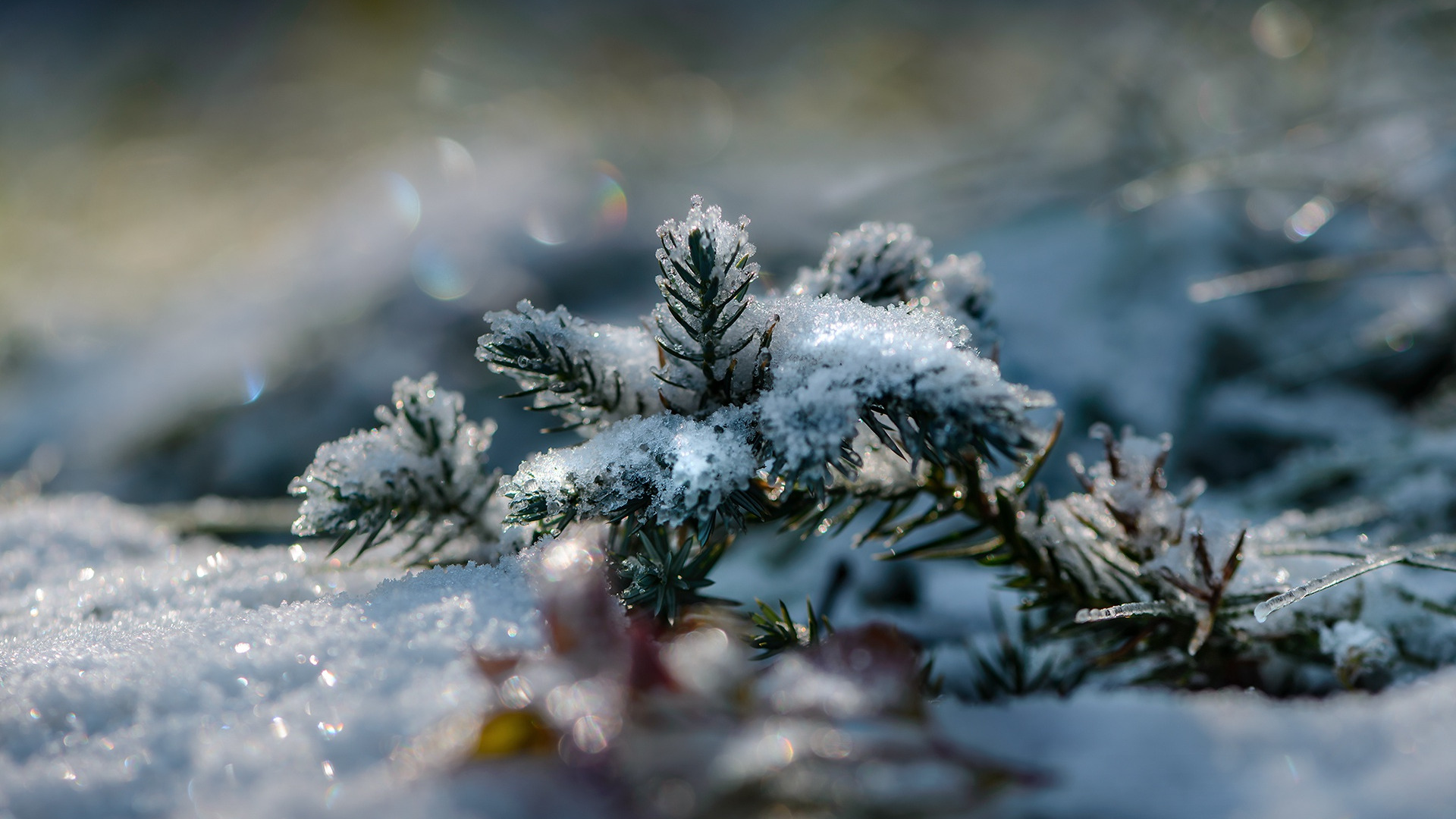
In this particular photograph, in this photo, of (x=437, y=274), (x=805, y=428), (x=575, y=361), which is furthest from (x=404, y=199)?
(x=805, y=428)

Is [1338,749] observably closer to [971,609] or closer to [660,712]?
[660,712]

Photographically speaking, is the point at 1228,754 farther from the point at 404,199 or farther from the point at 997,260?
the point at 404,199

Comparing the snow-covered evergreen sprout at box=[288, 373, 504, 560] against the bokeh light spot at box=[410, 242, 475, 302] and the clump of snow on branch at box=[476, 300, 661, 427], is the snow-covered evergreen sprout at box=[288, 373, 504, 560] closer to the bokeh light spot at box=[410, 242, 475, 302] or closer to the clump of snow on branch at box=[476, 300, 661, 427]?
the clump of snow on branch at box=[476, 300, 661, 427]

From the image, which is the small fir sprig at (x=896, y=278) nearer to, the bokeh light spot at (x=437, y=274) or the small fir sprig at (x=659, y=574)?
the small fir sprig at (x=659, y=574)

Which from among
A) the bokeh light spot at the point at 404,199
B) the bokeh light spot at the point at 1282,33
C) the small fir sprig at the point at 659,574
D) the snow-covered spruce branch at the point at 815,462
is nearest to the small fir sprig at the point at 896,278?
the snow-covered spruce branch at the point at 815,462

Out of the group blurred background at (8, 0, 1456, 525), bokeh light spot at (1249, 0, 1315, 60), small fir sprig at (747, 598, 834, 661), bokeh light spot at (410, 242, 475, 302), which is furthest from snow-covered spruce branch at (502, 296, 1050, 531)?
bokeh light spot at (1249, 0, 1315, 60)

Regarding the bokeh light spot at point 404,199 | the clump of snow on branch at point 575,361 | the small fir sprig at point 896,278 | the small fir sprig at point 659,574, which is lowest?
the small fir sprig at point 659,574
